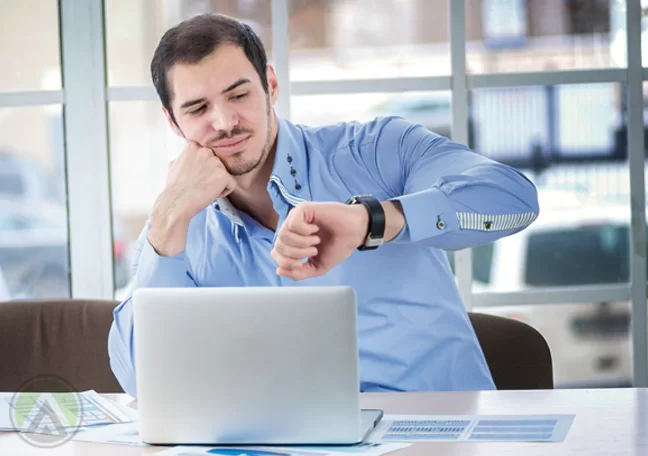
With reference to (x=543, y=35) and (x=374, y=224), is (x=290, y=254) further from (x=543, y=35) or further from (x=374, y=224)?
(x=543, y=35)

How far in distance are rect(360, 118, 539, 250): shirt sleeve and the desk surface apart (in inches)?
13.0

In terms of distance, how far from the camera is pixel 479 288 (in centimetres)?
377

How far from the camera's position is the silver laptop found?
1.33 m

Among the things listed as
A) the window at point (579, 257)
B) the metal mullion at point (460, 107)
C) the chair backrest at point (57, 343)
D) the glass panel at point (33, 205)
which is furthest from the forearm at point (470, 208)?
the glass panel at point (33, 205)

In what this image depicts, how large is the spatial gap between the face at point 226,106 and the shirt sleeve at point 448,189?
0.88 feet

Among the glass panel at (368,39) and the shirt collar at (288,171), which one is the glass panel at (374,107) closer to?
the glass panel at (368,39)

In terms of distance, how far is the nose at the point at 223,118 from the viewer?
6.78 ft

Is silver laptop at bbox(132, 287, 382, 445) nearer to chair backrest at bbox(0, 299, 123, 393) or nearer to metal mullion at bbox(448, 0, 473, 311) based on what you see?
chair backrest at bbox(0, 299, 123, 393)

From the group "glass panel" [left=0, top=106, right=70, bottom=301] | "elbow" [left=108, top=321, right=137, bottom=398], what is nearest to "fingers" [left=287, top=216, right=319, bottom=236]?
"elbow" [left=108, top=321, right=137, bottom=398]

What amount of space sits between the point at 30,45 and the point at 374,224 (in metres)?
2.63

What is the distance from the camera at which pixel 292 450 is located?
1340 millimetres

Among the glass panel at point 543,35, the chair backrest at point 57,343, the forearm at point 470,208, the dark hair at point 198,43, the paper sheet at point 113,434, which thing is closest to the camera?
the paper sheet at point 113,434

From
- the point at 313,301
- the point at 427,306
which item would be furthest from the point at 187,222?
the point at 313,301

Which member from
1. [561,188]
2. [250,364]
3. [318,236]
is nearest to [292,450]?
[250,364]
